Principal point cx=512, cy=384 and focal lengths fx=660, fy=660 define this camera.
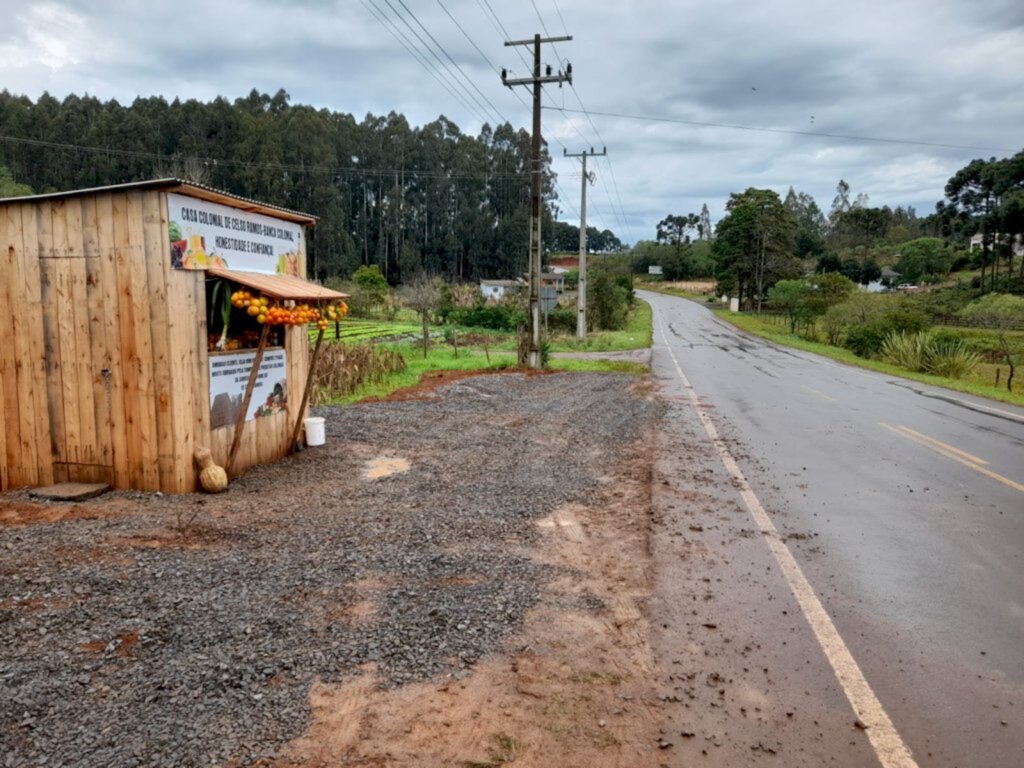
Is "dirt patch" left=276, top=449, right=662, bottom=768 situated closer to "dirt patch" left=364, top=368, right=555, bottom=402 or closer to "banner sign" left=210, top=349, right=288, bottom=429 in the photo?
"banner sign" left=210, top=349, right=288, bottom=429

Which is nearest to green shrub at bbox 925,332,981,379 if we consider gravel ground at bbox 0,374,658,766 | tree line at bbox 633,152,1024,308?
gravel ground at bbox 0,374,658,766

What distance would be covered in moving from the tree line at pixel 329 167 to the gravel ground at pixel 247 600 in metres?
50.1

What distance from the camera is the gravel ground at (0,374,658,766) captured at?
9.50ft

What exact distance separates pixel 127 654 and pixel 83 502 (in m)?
3.38

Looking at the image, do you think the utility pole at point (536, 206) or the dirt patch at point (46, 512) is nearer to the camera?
the dirt patch at point (46, 512)

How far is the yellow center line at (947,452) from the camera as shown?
24.5 ft

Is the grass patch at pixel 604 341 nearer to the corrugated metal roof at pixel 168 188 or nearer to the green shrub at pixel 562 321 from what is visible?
the green shrub at pixel 562 321

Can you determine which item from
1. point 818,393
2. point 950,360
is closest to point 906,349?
point 950,360

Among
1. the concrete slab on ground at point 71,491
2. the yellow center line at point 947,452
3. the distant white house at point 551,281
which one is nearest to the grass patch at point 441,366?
the concrete slab on ground at point 71,491

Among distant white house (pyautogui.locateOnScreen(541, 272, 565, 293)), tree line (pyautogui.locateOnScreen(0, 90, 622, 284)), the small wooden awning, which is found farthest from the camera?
tree line (pyautogui.locateOnScreen(0, 90, 622, 284))

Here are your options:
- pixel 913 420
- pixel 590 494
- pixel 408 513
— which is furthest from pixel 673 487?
pixel 913 420

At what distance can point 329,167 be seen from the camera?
221 feet

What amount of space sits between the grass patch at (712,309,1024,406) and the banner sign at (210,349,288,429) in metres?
15.8

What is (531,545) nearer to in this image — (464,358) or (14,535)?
(14,535)
